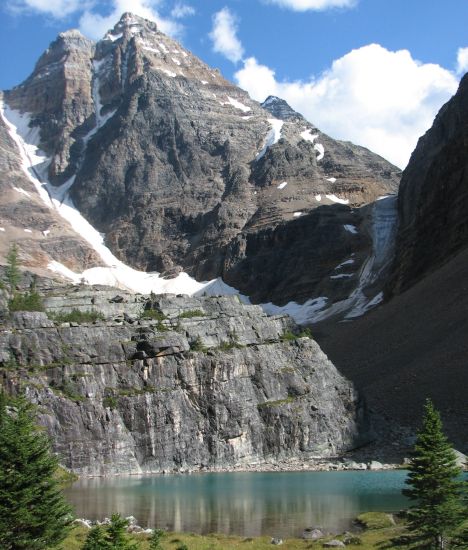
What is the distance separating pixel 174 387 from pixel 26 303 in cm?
1799

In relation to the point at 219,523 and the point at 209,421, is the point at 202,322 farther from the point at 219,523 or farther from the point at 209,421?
the point at 219,523

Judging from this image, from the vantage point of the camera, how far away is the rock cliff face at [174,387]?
61.1m

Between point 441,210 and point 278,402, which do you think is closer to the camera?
point 278,402

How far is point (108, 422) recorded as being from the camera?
61.8m

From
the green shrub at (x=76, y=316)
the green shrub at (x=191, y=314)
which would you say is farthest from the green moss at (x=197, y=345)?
the green shrub at (x=76, y=316)

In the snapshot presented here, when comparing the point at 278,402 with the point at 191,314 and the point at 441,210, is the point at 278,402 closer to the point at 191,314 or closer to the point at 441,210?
the point at 191,314

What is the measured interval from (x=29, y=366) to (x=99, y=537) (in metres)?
43.8

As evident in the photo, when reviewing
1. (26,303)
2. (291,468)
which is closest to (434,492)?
(291,468)

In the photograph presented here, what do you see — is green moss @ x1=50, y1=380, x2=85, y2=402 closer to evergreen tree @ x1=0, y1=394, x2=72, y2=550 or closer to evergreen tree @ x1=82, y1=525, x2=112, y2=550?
evergreen tree @ x1=0, y1=394, x2=72, y2=550

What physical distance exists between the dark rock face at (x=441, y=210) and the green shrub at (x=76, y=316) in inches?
3201

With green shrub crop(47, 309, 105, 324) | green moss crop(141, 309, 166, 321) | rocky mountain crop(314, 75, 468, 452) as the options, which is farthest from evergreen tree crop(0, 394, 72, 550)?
rocky mountain crop(314, 75, 468, 452)

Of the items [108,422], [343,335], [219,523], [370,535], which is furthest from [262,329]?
[343,335]

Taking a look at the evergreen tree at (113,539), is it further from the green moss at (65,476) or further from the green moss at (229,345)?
the green moss at (229,345)

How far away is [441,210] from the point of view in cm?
14812
